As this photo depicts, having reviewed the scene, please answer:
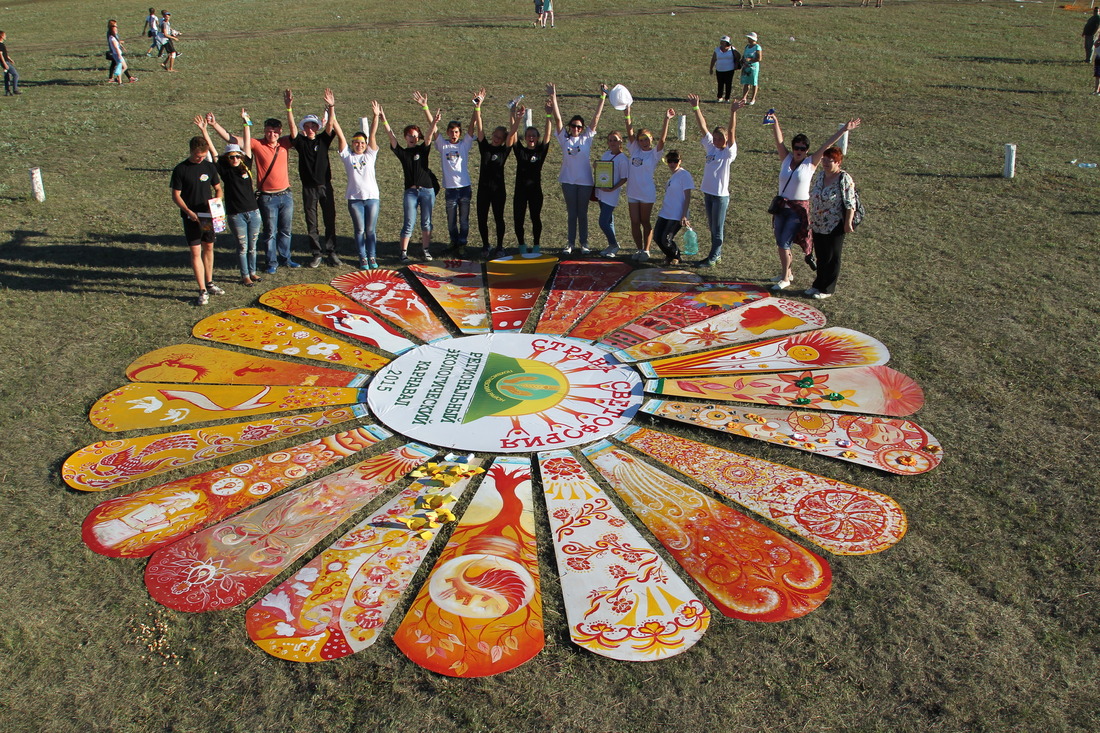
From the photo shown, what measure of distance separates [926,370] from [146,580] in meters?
7.07

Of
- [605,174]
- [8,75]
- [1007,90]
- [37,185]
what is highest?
[8,75]

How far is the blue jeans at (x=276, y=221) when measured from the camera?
10.4m

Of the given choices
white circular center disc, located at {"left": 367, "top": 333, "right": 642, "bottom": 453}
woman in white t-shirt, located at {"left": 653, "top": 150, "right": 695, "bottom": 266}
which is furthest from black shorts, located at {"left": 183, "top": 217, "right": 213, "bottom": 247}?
woman in white t-shirt, located at {"left": 653, "top": 150, "right": 695, "bottom": 266}

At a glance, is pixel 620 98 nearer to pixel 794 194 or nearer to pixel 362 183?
pixel 794 194

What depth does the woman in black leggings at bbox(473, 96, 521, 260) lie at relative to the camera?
10.4m

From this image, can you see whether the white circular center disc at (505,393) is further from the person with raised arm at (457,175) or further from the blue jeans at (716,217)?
the blue jeans at (716,217)

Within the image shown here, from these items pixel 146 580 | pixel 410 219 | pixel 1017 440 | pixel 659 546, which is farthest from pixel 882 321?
pixel 146 580

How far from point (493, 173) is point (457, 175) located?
0.46 m

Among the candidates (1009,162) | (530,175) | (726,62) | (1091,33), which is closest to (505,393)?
(530,175)

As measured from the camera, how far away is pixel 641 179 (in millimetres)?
10570

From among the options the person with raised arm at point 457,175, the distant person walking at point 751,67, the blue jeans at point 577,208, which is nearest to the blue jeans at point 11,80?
the person with raised arm at point 457,175

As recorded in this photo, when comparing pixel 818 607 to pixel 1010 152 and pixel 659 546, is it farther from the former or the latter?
pixel 1010 152

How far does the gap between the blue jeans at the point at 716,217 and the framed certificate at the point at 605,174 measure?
120 cm

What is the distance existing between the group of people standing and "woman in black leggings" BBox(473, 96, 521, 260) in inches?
0.6
